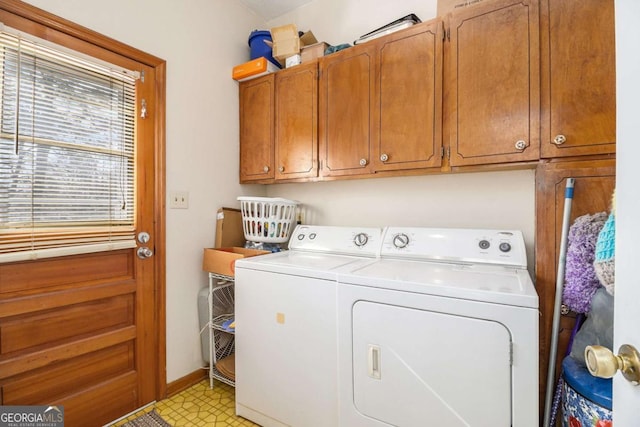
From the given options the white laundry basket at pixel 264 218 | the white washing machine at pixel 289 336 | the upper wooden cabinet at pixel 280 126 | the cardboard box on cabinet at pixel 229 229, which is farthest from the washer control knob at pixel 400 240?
the cardboard box on cabinet at pixel 229 229

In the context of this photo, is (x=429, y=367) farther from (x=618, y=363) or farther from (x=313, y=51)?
(x=313, y=51)

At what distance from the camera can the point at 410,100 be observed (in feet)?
5.46

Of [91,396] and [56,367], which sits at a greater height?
[56,367]

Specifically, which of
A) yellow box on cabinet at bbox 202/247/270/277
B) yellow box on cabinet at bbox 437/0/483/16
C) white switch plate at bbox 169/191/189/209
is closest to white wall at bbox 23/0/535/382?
white switch plate at bbox 169/191/189/209

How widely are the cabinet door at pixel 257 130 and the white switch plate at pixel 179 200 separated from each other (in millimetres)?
487

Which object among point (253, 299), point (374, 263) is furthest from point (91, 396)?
point (374, 263)

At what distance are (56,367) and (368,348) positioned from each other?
1.52 meters

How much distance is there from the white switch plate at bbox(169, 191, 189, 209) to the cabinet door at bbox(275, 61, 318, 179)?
2.08 feet

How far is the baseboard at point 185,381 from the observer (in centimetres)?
191

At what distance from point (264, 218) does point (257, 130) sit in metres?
0.69

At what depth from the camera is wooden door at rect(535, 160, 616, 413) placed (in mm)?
1233

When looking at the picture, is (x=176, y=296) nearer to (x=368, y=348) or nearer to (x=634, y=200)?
(x=368, y=348)

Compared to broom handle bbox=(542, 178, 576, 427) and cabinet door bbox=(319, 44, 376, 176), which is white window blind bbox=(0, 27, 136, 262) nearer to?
cabinet door bbox=(319, 44, 376, 176)

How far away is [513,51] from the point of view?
1.41 metres
